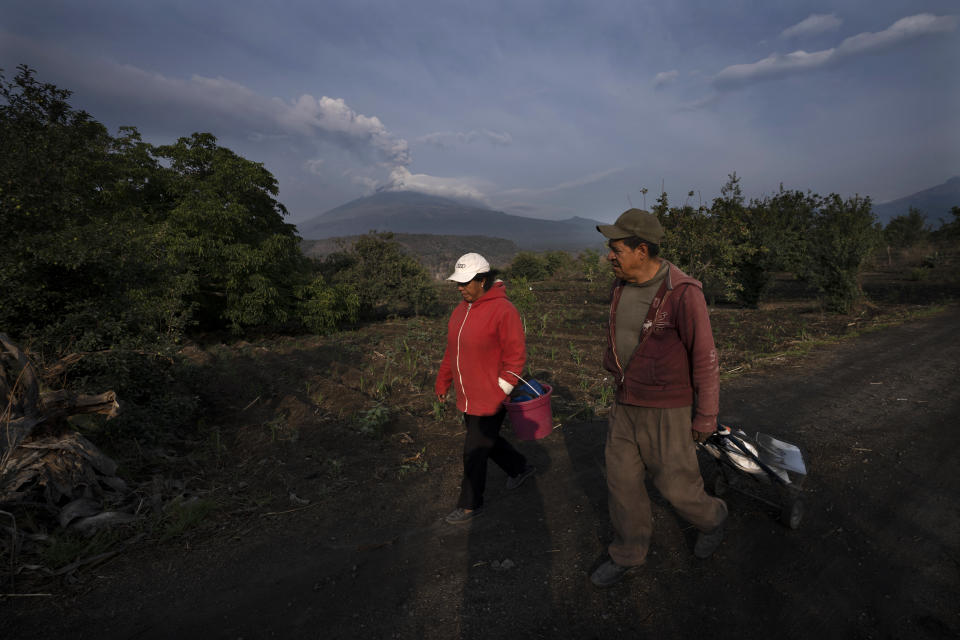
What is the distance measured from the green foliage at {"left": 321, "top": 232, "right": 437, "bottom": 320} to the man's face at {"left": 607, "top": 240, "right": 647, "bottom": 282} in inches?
672

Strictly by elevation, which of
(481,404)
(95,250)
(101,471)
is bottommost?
(101,471)

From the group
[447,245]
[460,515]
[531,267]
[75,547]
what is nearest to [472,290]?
[460,515]

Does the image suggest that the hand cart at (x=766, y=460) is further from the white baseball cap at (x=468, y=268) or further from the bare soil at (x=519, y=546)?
the white baseball cap at (x=468, y=268)

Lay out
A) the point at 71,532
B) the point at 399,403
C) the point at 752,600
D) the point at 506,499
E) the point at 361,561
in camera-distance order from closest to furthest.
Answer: the point at 752,600, the point at 361,561, the point at 71,532, the point at 506,499, the point at 399,403

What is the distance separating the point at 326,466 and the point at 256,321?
1192cm

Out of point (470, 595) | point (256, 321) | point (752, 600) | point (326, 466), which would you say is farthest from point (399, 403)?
point (256, 321)

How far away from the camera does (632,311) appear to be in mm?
2574

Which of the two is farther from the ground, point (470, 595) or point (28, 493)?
point (28, 493)

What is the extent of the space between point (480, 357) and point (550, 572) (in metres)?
1.52

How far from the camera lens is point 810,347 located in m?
8.76

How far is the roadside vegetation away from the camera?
437cm

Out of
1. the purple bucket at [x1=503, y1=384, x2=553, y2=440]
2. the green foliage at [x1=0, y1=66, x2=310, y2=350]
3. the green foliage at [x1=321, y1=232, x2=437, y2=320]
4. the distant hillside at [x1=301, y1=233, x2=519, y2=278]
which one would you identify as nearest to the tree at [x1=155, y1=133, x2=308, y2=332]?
the green foliage at [x1=321, y1=232, x2=437, y2=320]

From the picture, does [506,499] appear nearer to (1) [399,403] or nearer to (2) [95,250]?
(1) [399,403]

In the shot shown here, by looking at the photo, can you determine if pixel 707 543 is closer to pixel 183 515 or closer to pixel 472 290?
pixel 472 290
